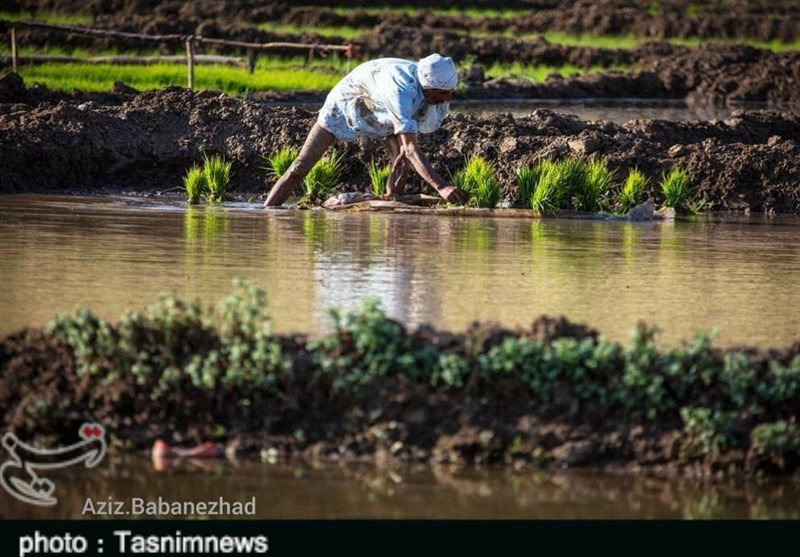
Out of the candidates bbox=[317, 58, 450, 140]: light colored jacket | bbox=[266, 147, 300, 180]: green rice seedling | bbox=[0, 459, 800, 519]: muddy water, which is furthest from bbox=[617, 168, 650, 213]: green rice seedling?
bbox=[0, 459, 800, 519]: muddy water

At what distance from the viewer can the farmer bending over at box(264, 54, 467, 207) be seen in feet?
38.3

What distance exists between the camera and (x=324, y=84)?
2378 cm

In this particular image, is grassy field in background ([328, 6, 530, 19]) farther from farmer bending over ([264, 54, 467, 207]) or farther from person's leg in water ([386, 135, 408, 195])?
farmer bending over ([264, 54, 467, 207])

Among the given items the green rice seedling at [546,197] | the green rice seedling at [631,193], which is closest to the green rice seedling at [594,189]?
the green rice seedling at [631,193]

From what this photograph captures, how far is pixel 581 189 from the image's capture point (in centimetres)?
1330

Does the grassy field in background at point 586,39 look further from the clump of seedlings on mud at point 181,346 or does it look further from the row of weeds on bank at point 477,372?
the row of weeds on bank at point 477,372

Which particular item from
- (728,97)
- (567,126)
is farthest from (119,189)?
(728,97)

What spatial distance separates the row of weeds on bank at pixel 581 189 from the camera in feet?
42.7

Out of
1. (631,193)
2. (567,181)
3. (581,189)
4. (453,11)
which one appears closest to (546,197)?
(567,181)

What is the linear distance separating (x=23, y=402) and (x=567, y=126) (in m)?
10.2

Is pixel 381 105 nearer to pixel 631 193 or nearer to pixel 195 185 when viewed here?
pixel 195 185

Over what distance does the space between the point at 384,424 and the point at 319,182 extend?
7.93 m

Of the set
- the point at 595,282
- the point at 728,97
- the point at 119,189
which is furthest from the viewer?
the point at 728,97

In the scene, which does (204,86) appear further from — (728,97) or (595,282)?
(595,282)
